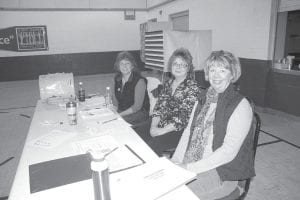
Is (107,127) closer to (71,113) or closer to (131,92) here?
(71,113)

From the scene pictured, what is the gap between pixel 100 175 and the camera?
2.45ft

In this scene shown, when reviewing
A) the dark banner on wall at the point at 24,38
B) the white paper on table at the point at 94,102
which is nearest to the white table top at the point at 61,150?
the white paper on table at the point at 94,102

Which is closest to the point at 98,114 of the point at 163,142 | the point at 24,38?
the point at 163,142

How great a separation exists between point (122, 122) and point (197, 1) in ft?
17.5

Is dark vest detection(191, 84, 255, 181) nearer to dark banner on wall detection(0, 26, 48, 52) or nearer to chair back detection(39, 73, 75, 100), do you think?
chair back detection(39, 73, 75, 100)

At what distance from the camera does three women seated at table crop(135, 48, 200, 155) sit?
197cm

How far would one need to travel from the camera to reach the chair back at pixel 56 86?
8.75ft

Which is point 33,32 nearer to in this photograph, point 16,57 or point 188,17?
point 16,57

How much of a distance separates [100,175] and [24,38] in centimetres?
920

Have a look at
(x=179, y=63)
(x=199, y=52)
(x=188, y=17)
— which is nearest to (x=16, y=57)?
(x=188, y=17)

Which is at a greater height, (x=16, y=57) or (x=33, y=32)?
(x=33, y=32)

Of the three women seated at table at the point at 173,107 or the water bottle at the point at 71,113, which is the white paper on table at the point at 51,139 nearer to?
the water bottle at the point at 71,113

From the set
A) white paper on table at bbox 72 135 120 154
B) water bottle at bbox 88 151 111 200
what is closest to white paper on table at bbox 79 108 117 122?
white paper on table at bbox 72 135 120 154

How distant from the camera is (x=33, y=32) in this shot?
→ 867cm
